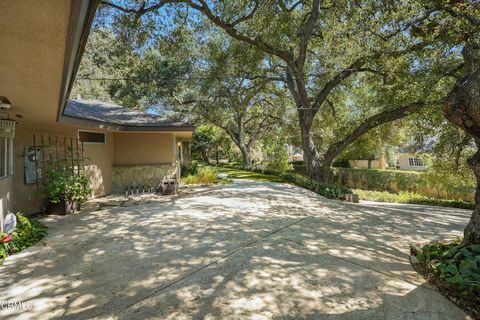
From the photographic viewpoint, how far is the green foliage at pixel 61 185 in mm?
5953

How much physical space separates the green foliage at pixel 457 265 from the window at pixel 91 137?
899cm

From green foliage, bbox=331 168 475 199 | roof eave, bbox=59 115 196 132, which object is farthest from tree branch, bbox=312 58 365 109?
green foliage, bbox=331 168 475 199

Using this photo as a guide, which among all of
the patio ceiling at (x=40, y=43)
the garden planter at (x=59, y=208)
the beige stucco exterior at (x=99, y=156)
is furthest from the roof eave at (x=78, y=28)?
the garden planter at (x=59, y=208)

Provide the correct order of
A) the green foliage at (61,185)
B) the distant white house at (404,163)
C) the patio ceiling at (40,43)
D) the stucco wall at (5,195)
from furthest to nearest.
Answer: the distant white house at (404,163) < the green foliage at (61,185) < the stucco wall at (5,195) < the patio ceiling at (40,43)

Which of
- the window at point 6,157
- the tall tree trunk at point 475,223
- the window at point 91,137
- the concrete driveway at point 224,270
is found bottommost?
the concrete driveway at point 224,270

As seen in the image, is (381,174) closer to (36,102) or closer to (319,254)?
(319,254)

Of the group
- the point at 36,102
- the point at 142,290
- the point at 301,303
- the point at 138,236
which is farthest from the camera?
the point at 138,236

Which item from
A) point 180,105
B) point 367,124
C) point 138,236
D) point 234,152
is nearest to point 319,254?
point 138,236

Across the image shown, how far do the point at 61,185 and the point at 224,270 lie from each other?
511 cm

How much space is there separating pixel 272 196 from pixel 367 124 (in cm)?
549

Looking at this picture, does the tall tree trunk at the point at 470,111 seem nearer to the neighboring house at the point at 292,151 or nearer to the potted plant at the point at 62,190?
the potted plant at the point at 62,190

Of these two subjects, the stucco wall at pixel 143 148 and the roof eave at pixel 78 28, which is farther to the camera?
the stucco wall at pixel 143 148

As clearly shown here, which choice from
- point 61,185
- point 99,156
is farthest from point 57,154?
point 99,156

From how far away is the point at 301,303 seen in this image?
255 centimetres
